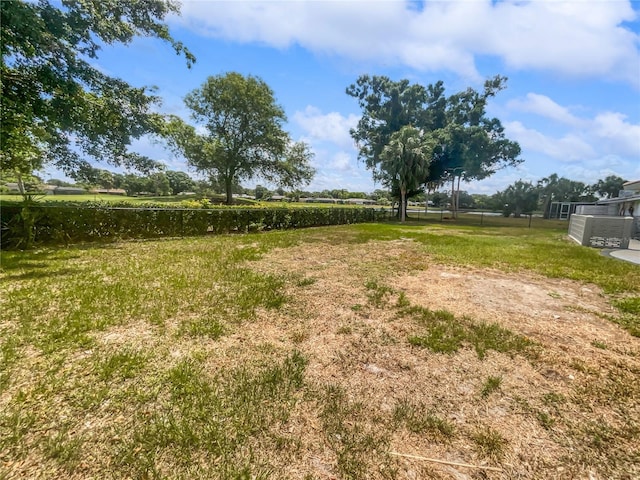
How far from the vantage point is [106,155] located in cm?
1027

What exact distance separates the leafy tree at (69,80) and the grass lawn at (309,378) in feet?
14.0

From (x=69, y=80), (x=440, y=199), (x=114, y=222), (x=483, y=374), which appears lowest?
(x=483, y=374)

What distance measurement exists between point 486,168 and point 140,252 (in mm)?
34697

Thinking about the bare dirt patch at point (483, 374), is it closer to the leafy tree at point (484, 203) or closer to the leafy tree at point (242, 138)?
the leafy tree at point (242, 138)

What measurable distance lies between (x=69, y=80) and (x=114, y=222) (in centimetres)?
395

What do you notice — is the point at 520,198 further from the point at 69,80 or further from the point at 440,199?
the point at 69,80

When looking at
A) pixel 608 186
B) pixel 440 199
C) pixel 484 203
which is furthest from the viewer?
pixel 440 199

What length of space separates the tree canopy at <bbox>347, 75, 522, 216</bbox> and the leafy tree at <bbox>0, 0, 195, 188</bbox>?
73.7 feet

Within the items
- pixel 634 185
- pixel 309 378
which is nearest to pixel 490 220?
pixel 634 185

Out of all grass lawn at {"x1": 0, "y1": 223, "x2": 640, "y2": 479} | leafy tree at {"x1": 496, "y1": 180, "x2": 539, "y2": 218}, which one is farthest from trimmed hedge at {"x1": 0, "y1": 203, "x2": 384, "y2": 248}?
leafy tree at {"x1": 496, "y1": 180, "x2": 539, "y2": 218}

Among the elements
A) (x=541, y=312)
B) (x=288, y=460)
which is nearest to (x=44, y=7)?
(x=288, y=460)

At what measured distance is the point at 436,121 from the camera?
30562 mm

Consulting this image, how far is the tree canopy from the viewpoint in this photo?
28094 mm

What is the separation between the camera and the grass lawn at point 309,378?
1686mm
